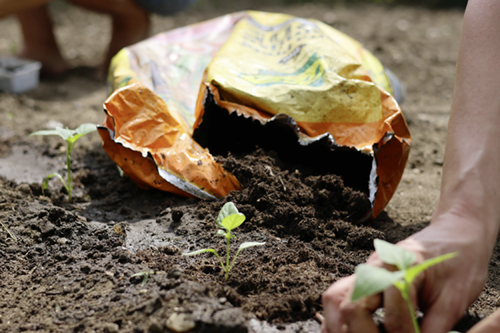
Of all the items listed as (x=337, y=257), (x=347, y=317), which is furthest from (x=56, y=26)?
(x=347, y=317)

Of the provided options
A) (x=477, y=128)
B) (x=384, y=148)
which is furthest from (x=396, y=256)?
(x=384, y=148)

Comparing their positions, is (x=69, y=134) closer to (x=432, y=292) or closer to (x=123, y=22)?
(x=432, y=292)

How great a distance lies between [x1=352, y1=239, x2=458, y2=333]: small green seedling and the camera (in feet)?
2.21

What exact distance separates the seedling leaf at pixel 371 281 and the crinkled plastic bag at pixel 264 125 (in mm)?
721

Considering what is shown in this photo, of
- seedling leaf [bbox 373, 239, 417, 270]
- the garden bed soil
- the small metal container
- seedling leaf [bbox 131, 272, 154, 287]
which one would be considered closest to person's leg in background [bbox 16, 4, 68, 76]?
the small metal container

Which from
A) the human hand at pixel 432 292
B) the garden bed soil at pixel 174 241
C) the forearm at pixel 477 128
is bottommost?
the garden bed soil at pixel 174 241

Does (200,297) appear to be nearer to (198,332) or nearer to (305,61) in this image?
(198,332)

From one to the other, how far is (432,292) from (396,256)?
16 cm

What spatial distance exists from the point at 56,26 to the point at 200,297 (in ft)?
13.4

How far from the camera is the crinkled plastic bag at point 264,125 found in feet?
4.79

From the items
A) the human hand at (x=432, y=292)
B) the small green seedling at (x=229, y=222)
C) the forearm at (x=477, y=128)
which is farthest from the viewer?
the small green seedling at (x=229, y=222)

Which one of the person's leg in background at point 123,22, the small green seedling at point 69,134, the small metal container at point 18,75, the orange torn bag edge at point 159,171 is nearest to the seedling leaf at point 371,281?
the orange torn bag edge at point 159,171

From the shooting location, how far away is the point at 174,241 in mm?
1289

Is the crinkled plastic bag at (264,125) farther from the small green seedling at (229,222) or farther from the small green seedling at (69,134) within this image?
the small green seedling at (229,222)
